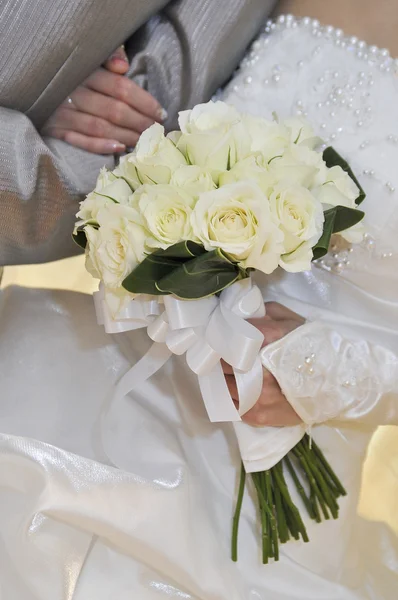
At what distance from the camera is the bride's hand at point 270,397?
0.96m

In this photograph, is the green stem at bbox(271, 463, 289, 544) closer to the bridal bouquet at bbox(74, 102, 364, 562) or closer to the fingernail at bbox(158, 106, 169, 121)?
the bridal bouquet at bbox(74, 102, 364, 562)

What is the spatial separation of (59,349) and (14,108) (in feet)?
1.37

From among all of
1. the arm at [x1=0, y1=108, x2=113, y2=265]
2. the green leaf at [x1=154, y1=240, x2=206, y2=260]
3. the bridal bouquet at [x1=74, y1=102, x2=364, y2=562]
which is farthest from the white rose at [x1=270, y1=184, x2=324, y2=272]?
the arm at [x1=0, y1=108, x2=113, y2=265]

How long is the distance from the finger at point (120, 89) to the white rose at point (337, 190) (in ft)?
1.19

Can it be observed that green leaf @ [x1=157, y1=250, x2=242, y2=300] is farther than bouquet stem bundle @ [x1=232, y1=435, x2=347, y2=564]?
No

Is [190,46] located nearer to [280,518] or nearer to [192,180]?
[192,180]

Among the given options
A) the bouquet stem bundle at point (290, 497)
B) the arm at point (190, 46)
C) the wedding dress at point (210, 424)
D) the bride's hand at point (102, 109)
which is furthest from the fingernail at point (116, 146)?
the bouquet stem bundle at point (290, 497)

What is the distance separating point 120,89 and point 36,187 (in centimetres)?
22

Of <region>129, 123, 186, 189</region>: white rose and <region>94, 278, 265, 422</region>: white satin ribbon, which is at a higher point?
<region>129, 123, 186, 189</region>: white rose

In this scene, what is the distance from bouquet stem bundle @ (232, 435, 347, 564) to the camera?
39.9 inches

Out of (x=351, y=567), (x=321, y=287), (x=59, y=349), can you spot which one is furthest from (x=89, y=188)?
(x=351, y=567)

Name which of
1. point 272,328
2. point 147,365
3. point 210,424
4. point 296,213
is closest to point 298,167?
point 296,213

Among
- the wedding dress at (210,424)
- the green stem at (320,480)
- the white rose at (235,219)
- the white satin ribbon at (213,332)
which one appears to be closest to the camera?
the white rose at (235,219)

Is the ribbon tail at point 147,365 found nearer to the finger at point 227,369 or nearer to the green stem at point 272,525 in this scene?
the finger at point 227,369
